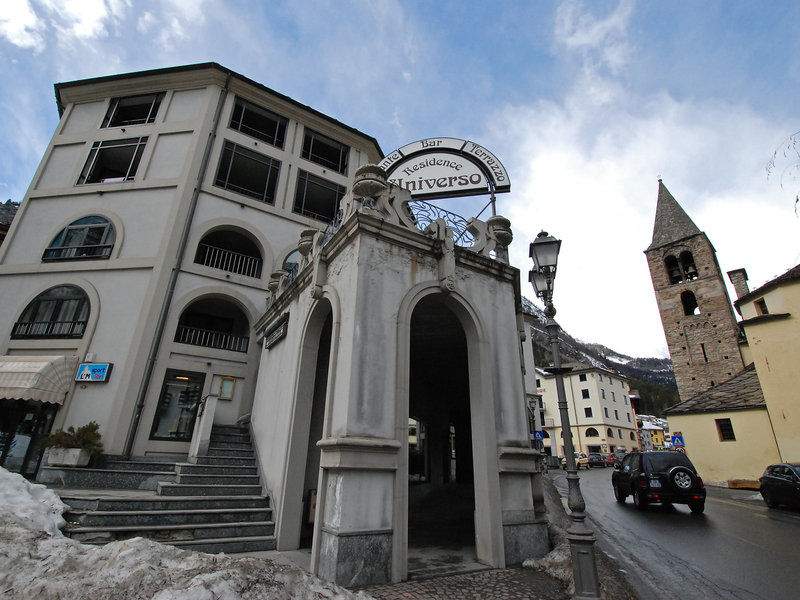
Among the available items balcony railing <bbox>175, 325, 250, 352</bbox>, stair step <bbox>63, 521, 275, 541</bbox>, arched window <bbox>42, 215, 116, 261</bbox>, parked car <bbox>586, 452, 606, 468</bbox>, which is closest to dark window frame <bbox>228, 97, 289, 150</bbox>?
arched window <bbox>42, 215, 116, 261</bbox>

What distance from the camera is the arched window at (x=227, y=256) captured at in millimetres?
16766

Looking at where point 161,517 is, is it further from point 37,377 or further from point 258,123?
point 258,123

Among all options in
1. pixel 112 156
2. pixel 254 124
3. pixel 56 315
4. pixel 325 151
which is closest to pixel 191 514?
pixel 56 315

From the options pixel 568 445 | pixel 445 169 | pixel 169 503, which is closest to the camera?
pixel 568 445

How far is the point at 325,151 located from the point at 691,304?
128ft

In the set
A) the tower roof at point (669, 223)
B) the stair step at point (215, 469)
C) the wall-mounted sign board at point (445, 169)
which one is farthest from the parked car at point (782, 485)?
the tower roof at point (669, 223)

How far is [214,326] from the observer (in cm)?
1689

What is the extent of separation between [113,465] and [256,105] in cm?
1698

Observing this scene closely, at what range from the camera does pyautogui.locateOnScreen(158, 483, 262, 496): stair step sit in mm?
7574

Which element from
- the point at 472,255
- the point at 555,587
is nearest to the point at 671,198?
the point at 472,255

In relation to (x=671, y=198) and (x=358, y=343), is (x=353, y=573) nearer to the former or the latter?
(x=358, y=343)

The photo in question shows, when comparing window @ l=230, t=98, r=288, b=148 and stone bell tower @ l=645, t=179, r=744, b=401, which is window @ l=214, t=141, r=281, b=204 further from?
stone bell tower @ l=645, t=179, r=744, b=401

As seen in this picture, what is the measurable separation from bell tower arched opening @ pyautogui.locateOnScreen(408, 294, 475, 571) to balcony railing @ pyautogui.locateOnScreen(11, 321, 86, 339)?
40.4 feet

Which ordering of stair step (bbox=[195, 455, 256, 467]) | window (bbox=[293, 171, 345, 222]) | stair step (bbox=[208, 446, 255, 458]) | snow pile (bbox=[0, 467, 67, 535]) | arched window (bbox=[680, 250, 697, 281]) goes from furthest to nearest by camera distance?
arched window (bbox=[680, 250, 697, 281])
window (bbox=[293, 171, 345, 222])
stair step (bbox=[208, 446, 255, 458])
stair step (bbox=[195, 455, 256, 467])
snow pile (bbox=[0, 467, 67, 535])
